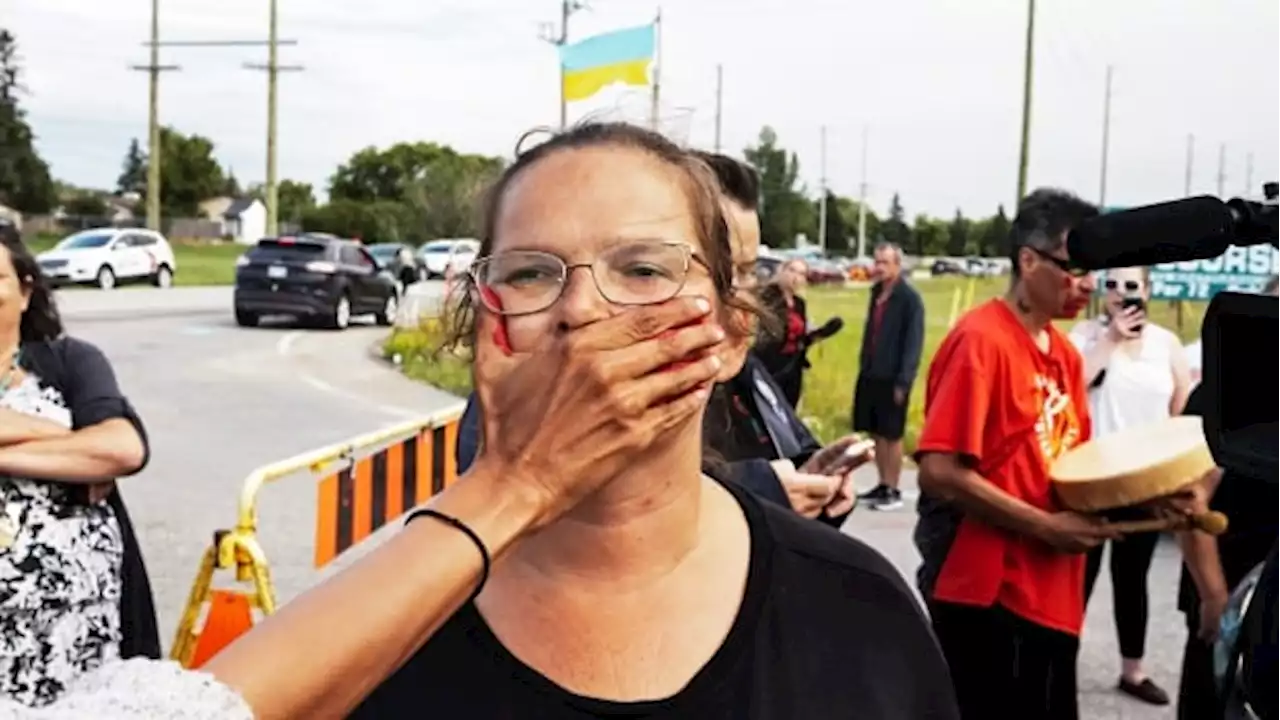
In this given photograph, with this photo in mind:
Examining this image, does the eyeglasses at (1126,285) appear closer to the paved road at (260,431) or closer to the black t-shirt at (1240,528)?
the black t-shirt at (1240,528)

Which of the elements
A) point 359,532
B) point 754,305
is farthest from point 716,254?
point 359,532

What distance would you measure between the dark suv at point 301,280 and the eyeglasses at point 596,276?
23782mm

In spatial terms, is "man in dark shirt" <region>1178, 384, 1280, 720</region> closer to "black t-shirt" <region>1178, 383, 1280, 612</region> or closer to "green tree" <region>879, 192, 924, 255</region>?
"black t-shirt" <region>1178, 383, 1280, 612</region>

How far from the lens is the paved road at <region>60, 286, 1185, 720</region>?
23.6 feet

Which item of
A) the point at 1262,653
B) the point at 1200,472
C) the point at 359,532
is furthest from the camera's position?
the point at 359,532

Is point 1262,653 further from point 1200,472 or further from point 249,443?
point 249,443

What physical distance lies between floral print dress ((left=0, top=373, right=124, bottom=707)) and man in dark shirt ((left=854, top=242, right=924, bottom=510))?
7219mm

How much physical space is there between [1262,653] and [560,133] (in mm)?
1108

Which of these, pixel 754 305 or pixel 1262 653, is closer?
pixel 1262 653

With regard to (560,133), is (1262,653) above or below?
below

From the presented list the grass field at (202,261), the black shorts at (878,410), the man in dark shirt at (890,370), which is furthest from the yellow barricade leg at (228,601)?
the grass field at (202,261)

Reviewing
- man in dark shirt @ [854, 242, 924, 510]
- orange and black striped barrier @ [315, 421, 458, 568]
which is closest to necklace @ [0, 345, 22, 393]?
orange and black striped barrier @ [315, 421, 458, 568]

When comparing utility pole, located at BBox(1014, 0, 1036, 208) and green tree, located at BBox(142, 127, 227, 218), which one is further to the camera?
green tree, located at BBox(142, 127, 227, 218)

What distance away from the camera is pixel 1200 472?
368cm
